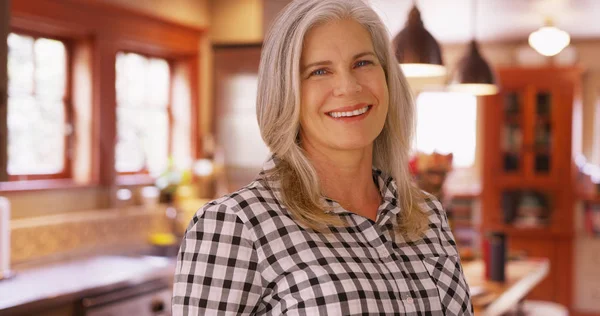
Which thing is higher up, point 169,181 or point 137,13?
point 137,13

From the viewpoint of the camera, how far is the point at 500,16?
6.45 metres

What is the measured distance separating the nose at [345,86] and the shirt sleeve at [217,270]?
0.31 m

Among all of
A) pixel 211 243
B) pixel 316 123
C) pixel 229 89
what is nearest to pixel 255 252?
pixel 211 243

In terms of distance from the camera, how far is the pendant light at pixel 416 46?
2887 mm

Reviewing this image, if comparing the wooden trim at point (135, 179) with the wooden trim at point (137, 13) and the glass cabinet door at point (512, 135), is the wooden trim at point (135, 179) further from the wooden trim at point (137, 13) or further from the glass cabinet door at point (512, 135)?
the glass cabinet door at point (512, 135)

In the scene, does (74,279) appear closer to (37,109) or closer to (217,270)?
(37,109)

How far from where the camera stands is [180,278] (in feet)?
4.09

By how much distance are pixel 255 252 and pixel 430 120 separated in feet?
25.3

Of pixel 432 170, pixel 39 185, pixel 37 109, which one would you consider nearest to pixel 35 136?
pixel 37 109

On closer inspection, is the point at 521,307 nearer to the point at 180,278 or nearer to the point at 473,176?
the point at 180,278

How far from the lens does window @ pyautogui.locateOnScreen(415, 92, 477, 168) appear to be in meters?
8.48

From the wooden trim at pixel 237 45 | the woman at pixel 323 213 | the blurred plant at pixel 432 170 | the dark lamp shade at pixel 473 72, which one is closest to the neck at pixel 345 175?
the woman at pixel 323 213

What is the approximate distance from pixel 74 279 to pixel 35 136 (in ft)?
3.63

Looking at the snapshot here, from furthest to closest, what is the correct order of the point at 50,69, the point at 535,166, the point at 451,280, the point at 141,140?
the point at 535,166 → the point at 141,140 → the point at 50,69 → the point at 451,280
